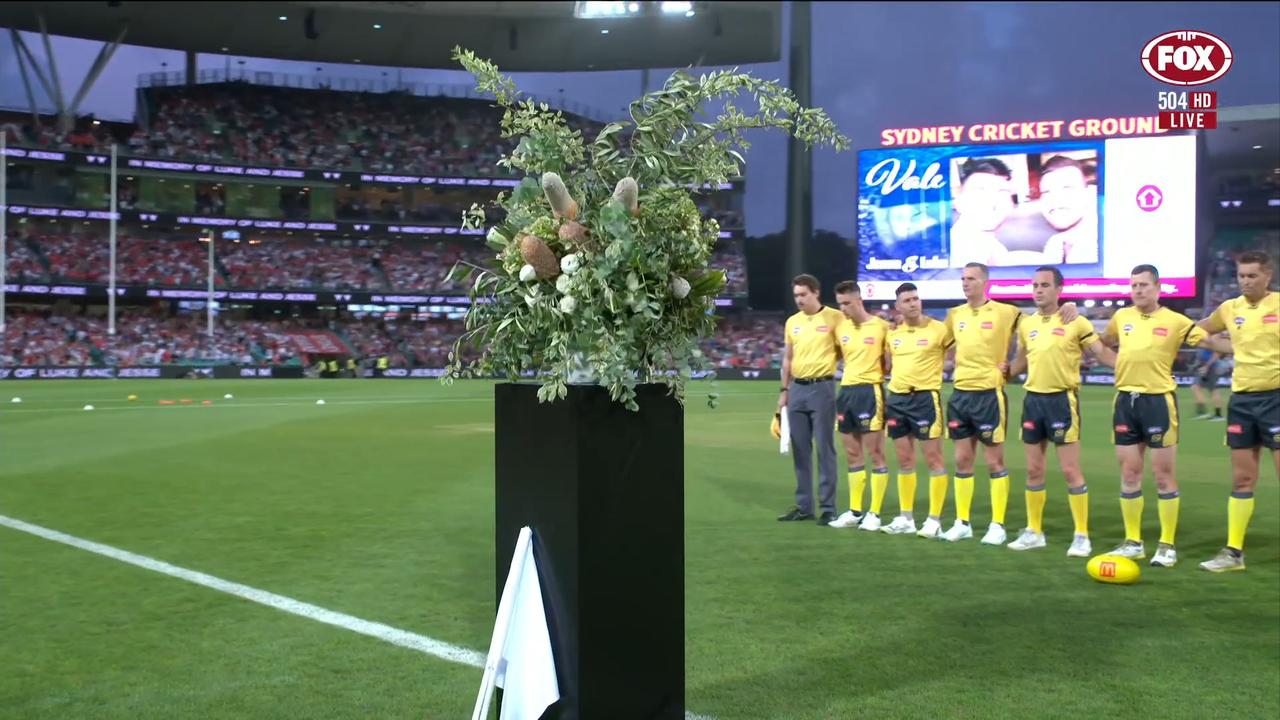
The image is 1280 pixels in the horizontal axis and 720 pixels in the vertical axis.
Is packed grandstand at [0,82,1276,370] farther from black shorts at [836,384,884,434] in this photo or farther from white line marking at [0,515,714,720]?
white line marking at [0,515,714,720]

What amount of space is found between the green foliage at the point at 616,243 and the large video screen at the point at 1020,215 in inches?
1048

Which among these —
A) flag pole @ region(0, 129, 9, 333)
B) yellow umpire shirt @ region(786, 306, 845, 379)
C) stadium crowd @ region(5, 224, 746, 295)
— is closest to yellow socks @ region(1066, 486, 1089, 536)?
yellow umpire shirt @ region(786, 306, 845, 379)

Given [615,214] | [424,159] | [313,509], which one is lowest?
[313,509]

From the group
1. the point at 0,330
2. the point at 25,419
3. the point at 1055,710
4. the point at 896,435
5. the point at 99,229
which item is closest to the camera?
the point at 1055,710

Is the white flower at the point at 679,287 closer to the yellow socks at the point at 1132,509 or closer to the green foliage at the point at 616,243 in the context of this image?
the green foliage at the point at 616,243

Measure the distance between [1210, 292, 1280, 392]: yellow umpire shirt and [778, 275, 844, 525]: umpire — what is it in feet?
11.4

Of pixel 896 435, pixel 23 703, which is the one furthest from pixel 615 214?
pixel 896 435

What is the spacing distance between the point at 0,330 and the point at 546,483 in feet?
167

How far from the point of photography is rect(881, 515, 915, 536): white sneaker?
31.0 ft

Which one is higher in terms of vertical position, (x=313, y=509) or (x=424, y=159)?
(x=424, y=159)

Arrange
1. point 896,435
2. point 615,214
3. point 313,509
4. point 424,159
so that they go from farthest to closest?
1. point 424,159
2. point 313,509
3. point 896,435
4. point 615,214

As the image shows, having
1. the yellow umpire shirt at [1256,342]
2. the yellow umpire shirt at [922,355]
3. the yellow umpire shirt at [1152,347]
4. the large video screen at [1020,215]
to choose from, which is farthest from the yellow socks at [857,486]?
the large video screen at [1020,215]

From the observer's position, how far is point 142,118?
60938mm

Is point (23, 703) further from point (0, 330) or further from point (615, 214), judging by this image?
point (0, 330)
